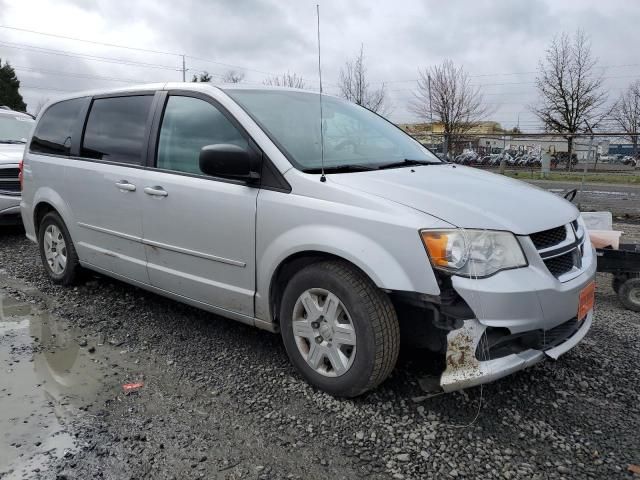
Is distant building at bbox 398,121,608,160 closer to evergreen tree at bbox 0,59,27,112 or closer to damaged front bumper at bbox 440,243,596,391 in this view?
damaged front bumper at bbox 440,243,596,391

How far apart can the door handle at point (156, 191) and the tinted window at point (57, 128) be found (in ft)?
4.76

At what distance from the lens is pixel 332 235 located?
2.78m

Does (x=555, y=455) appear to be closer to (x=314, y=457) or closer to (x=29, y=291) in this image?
(x=314, y=457)

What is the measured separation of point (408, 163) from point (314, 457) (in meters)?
2.00

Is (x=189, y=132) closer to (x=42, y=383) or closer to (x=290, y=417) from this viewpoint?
(x=42, y=383)

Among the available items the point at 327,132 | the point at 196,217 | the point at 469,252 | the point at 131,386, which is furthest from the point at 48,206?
the point at 469,252

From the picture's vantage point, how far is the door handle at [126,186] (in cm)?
384

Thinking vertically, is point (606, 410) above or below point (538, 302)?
below

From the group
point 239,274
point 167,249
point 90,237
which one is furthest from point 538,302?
point 90,237

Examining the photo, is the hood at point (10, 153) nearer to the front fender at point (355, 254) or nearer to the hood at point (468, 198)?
the front fender at point (355, 254)

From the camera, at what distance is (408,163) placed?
362 centimetres

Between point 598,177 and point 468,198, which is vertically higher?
point 468,198

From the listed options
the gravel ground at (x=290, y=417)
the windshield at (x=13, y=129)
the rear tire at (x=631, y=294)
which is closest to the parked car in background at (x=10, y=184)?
the windshield at (x=13, y=129)

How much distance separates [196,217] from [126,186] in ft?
2.71
